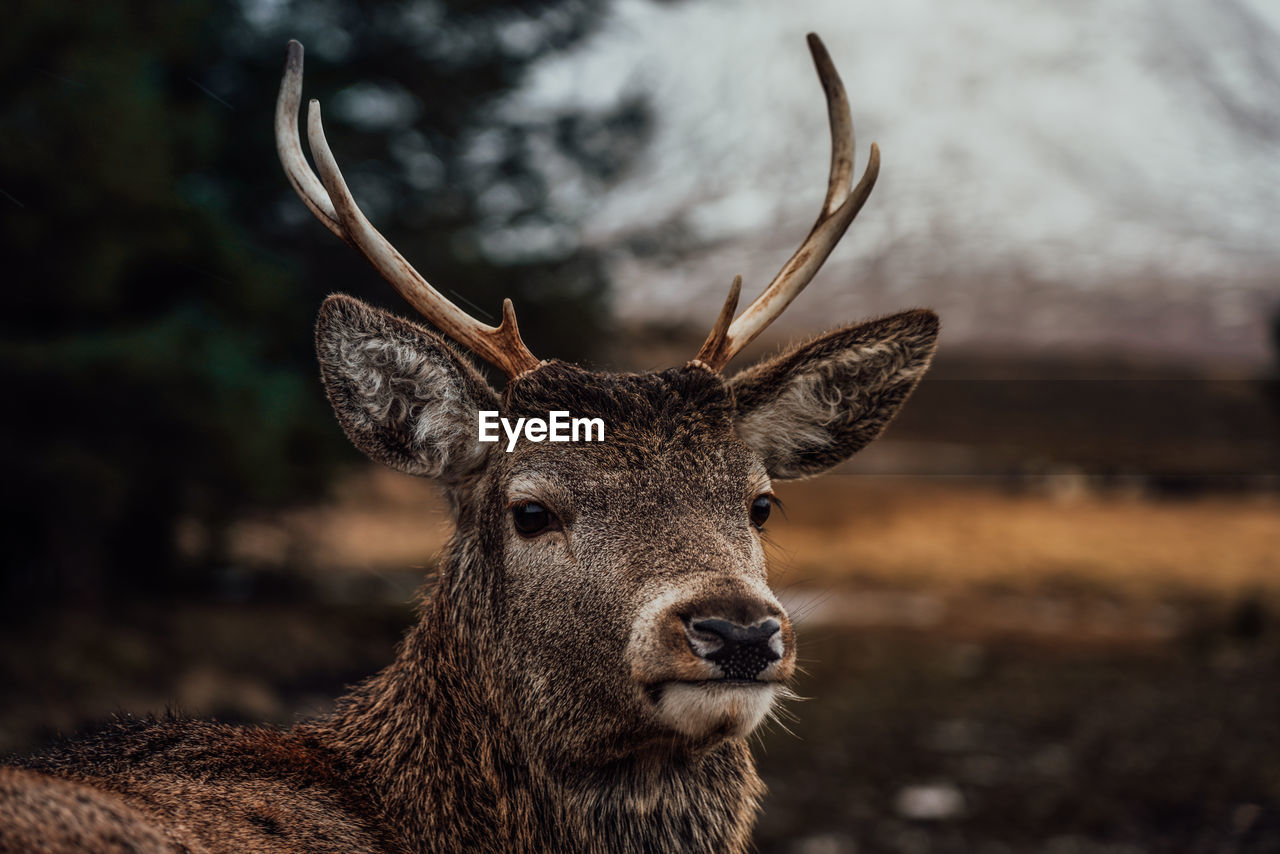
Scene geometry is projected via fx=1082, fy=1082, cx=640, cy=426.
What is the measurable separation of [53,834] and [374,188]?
8.98 meters

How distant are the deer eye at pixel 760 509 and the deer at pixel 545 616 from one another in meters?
0.02

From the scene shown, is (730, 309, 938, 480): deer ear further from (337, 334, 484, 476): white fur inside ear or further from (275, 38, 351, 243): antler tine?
(275, 38, 351, 243): antler tine

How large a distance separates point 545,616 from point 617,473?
0.41 metres

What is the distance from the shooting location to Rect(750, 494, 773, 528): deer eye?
2977 mm

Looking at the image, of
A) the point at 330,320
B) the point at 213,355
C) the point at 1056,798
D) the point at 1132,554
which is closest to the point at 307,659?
the point at 213,355

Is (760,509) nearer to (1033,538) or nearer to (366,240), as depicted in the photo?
(366,240)

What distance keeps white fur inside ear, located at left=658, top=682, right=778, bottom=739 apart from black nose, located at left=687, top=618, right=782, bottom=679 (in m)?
0.04

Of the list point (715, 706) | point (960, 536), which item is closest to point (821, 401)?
point (715, 706)

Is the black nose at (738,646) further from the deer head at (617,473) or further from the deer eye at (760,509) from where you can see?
the deer eye at (760,509)

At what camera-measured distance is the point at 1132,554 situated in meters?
16.7

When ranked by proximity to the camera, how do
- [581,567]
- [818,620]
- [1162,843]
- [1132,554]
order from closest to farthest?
[581,567] → [1162,843] → [818,620] → [1132,554]

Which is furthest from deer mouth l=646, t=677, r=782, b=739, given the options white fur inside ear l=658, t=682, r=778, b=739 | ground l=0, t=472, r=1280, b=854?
ground l=0, t=472, r=1280, b=854

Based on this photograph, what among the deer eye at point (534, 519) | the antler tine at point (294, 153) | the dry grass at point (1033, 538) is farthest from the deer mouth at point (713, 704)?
the dry grass at point (1033, 538)

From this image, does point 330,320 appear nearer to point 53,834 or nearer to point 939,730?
point 53,834
